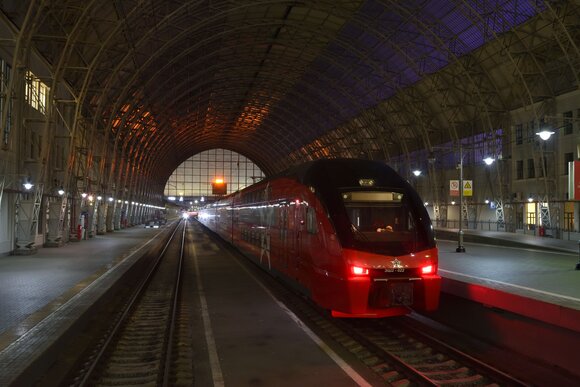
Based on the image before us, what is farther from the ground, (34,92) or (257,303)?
(34,92)

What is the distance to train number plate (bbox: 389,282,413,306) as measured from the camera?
10273 millimetres

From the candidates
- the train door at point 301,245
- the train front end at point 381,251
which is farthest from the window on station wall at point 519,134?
the train front end at point 381,251

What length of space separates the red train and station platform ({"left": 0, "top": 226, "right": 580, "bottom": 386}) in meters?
1.21

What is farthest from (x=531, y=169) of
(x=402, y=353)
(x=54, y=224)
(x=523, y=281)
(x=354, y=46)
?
(x=402, y=353)

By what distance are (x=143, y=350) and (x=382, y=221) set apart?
17.7 feet

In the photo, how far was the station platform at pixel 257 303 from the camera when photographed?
27.0ft

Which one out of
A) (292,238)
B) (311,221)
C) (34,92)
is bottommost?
(292,238)

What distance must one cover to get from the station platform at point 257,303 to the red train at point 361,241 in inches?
47.5

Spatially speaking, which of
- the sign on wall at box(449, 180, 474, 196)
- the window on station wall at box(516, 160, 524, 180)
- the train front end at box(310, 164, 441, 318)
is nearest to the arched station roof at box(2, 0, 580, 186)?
the window on station wall at box(516, 160, 524, 180)

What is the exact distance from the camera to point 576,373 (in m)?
8.70

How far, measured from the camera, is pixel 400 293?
407 inches

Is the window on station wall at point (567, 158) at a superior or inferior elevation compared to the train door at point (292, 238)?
superior

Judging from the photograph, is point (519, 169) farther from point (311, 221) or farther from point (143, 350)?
point (143, 350)

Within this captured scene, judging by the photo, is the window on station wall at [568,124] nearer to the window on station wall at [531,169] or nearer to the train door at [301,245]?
the window on station wall at [531,169]
